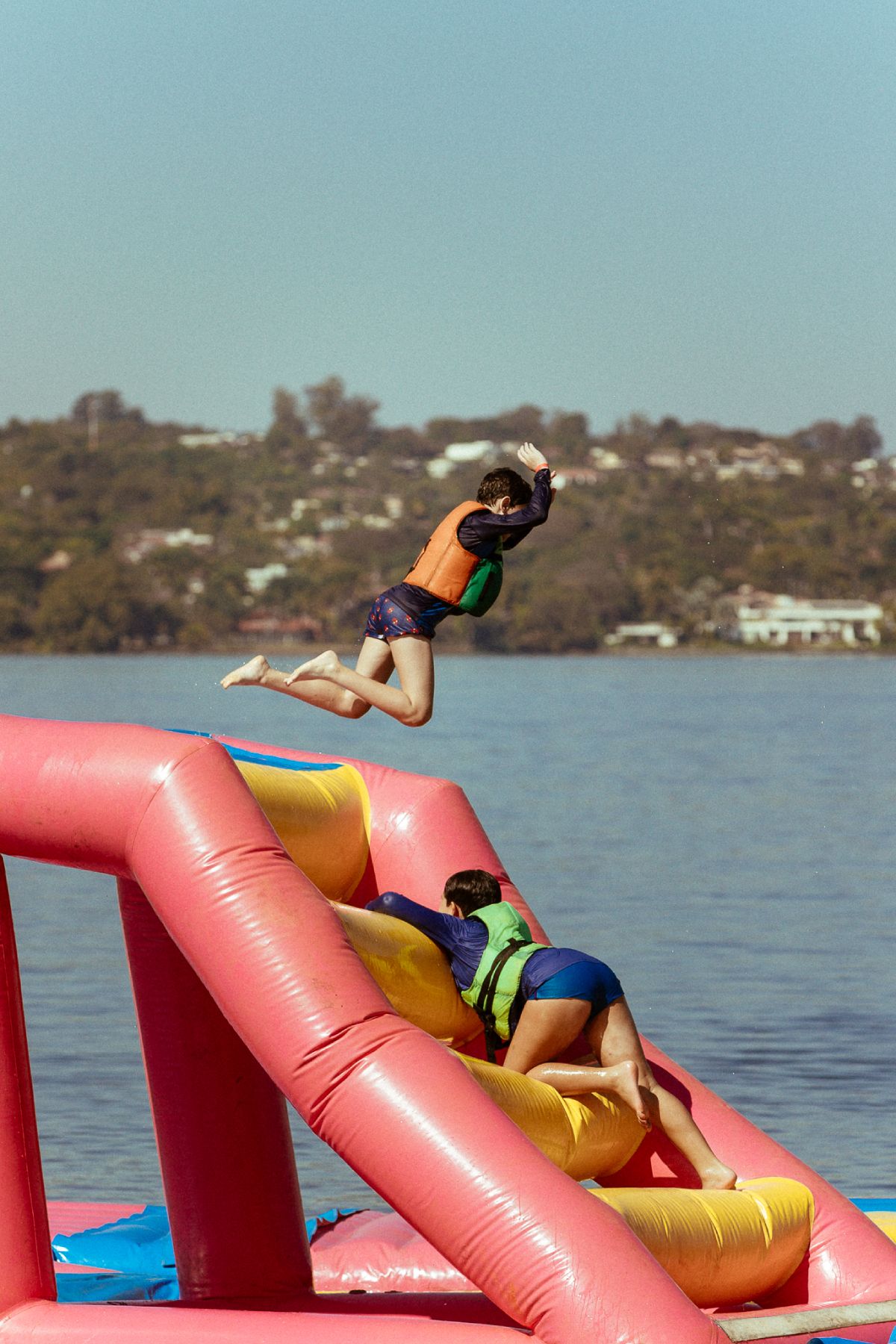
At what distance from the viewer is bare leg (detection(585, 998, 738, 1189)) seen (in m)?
6.18

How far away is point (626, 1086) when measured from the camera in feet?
20.0

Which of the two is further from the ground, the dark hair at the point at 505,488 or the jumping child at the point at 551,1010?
the dark hair at the point at 505,488

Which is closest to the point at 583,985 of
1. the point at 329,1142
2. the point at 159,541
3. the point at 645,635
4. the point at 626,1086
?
the point at 626,1086

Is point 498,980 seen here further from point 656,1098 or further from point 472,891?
point 656,1098

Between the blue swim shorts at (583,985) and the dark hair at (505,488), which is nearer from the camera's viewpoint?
the blue swim shorts at (583,985)

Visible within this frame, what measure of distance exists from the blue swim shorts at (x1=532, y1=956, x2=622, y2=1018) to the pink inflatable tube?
0.94 metres

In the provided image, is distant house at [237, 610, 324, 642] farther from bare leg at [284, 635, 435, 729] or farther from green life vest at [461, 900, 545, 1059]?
green life vest at [461, 900, 545, 1059]

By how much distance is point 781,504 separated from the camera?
121 m

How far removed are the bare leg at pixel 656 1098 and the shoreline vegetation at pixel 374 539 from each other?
9098cm

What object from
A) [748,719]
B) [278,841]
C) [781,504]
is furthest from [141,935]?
[781,504]

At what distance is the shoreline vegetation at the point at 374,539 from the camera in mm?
107438

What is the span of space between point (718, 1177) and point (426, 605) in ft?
7.26

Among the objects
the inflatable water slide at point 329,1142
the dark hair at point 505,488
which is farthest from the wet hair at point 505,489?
the inflatable water slide at point 329,1142

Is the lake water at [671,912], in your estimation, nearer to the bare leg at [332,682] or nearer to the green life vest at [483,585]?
the bare leg at [332,682]
